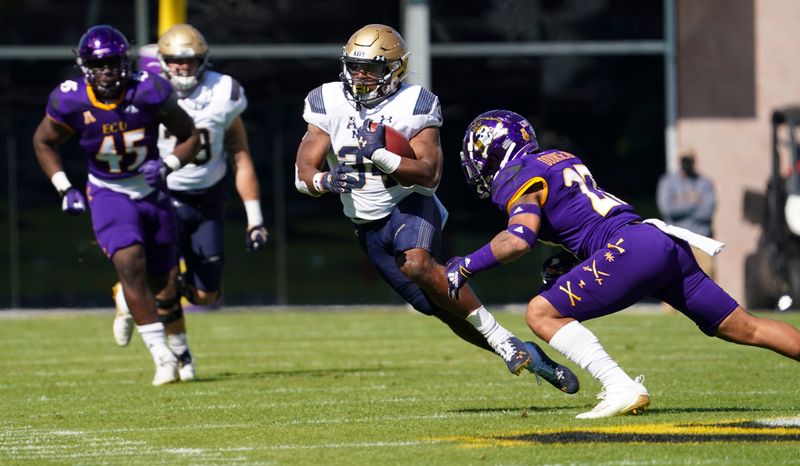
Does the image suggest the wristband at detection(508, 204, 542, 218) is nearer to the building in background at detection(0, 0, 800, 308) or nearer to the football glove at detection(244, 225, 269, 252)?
the football glove at detection(244, 225, 269, 252)

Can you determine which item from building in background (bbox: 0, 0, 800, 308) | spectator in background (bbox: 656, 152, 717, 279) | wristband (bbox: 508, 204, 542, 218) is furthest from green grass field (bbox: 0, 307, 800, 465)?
building in background (bbox: 0, 0, 800, 308)

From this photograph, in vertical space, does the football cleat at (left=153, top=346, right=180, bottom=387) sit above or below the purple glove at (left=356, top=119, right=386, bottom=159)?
below

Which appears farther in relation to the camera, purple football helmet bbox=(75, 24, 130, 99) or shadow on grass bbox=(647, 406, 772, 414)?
purple football helmet bbox=(75, 24, 130, 99)

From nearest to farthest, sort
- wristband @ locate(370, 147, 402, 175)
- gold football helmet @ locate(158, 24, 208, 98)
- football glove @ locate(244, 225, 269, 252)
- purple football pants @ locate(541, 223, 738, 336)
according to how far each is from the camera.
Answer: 1. purple football pants @ locate(541, 223, 738, 336)
2. wristband @ locate(370, 147, 402, 175)
3. football glove @ locate(244, 225, 269, 252)
4. gold football helmet @ locate(158, 24, 208, 98)

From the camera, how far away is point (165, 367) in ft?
29.2

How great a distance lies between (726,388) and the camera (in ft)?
26.6

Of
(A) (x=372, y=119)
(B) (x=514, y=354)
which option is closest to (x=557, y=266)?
(B) (x=514, y=354)

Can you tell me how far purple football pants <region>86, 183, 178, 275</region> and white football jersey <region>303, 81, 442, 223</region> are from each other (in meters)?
1.53

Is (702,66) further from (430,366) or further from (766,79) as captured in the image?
(430,366)

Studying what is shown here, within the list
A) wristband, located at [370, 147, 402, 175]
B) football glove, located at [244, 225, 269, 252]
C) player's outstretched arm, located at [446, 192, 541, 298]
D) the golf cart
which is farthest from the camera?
the golf cart

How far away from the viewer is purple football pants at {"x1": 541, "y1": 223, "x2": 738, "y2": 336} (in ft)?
21.4

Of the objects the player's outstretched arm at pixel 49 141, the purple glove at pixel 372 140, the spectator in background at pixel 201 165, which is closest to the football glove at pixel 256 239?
the spectator in background at pixel 201 165

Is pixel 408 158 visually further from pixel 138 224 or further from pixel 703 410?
pixel 138 224

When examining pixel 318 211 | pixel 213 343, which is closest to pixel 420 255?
pixel 213 343
